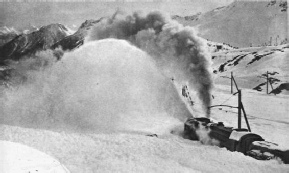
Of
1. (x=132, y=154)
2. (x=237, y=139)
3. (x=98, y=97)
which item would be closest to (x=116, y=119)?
(x=98, y=97)

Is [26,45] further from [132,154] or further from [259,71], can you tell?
[132,154]

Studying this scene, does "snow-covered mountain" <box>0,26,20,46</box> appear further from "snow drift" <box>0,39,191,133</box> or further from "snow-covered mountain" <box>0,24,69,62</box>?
"snow-covered mountain" <box>0,24,69,62</box>

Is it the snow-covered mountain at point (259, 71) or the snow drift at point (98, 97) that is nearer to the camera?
the snow drift at point (98, 97)

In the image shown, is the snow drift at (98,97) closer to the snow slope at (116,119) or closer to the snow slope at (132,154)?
the snow slope at (116,119)

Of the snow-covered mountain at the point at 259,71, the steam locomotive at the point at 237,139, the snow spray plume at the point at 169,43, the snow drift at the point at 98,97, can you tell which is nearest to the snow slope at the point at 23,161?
the steam locomotive at the point at 237,139

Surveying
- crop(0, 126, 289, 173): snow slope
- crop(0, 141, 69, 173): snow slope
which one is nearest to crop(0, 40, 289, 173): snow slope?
crop(0, 126, 289, 173): snow slope

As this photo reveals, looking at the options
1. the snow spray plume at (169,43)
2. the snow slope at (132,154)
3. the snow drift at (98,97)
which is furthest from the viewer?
the snow spray plume at (169,43)

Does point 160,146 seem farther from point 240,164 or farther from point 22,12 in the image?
point 22,12

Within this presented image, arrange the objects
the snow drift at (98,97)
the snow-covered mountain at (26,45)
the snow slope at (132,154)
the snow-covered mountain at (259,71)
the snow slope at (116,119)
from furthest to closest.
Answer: the snow-covered mountain at (26,45) → the snow-covered mountain at (259,71) → the snow drift at (98,97) → the snow slope at (116,119) → the snow slope at (132,154)
